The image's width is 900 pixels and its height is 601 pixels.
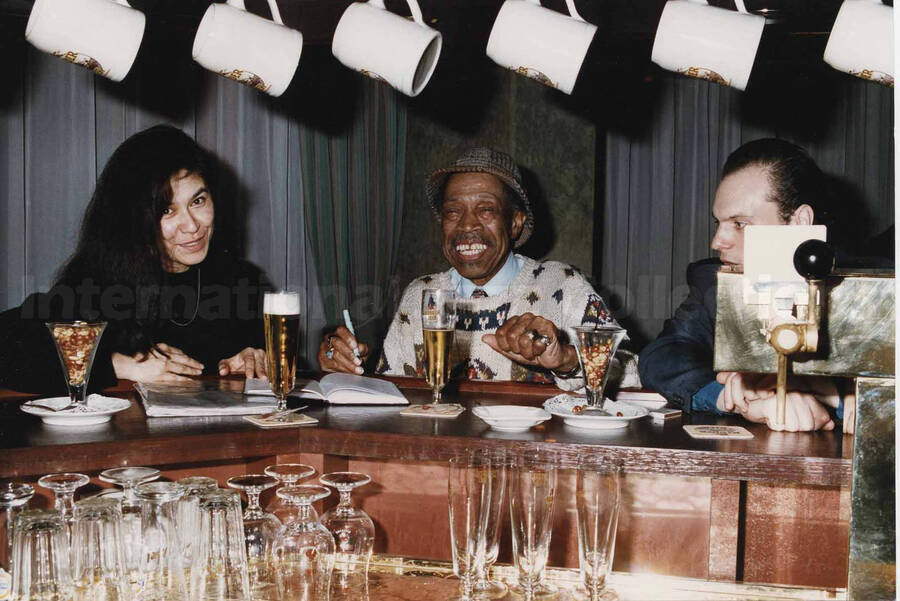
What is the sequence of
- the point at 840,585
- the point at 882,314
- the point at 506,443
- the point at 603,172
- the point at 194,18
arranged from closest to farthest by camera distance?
the point at 882,314 → the point at 506,443 → the point at 840,585 → the point at 194,18 → the point at 603,172

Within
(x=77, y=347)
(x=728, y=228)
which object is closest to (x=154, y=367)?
(x=77, y=347)

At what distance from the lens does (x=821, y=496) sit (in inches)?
69.3

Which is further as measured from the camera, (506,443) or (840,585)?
(840,585)

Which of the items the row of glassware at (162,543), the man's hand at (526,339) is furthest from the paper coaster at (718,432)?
the man's hand at (526,339)

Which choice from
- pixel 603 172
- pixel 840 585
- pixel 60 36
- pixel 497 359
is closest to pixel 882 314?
pixel 840 585

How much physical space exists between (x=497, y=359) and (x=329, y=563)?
2.07m

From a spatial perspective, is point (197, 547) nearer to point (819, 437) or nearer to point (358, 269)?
point (819, 437)

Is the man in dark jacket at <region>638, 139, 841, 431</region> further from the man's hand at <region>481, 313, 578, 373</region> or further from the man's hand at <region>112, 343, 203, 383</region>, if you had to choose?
the man's hand at <region>112, 343, 203, 383</region>

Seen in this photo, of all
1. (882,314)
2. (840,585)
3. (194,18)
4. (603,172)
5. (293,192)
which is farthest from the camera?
(603,172)

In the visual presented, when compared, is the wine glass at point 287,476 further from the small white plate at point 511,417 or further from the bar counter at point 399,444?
the small white plate at point 511,417

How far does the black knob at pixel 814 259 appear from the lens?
3.59ft

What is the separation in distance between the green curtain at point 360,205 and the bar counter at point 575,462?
2802 mm

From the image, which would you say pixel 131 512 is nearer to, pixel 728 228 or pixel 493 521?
pixel 493 521

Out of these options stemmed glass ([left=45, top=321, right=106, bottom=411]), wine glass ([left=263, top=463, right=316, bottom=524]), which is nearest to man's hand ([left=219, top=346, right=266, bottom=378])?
stemmed glass ([left=45, top=321, right=106, bottom=411])
